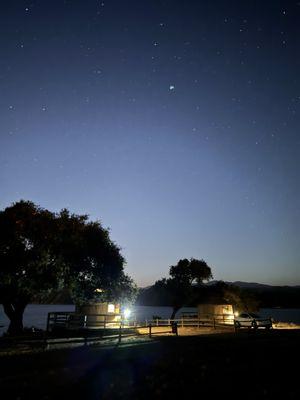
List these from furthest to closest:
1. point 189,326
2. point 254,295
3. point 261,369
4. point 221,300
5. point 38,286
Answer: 1. point 254,295
2. point 221,300
3. point 189,326
4. point 38,286
5. point 261,369

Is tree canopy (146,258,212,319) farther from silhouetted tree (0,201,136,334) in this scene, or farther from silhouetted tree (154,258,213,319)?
silhouetted tree (0,201,136,334)

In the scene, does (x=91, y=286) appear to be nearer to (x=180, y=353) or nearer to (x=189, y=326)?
(x=189, y=326)

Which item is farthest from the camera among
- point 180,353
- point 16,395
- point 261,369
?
point 180,353

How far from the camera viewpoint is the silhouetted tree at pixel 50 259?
31.9 m

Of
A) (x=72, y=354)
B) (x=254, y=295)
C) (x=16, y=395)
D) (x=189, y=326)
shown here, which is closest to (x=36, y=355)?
(x=72, y=354)

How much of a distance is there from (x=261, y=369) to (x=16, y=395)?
9.98 meters

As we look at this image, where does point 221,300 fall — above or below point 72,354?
above

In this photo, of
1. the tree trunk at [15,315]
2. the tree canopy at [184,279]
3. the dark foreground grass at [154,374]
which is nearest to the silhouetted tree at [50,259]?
the tree trunk at [15,315]

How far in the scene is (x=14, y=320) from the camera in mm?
33094

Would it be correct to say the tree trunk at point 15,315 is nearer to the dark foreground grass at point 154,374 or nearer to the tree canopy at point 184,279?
the dark foreground grass at point 154,374

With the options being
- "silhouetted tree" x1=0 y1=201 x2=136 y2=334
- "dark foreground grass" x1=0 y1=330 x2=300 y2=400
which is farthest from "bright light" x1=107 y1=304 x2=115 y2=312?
"dark foreground grass" x1=0 y1=330 x2=300 y2=400

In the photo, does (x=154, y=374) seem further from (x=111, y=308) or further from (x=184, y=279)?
(x=184, y=279)

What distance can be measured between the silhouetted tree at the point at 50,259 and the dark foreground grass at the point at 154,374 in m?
13.1

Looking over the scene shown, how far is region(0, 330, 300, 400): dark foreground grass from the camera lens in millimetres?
12266
